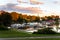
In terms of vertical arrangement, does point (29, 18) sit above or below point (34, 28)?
above

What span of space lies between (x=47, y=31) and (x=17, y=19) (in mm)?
3694

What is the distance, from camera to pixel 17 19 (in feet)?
63.0

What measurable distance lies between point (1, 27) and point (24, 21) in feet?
9.66

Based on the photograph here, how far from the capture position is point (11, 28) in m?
19.3

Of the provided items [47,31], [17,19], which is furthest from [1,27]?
[47,31]

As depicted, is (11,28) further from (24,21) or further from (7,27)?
(24,21)

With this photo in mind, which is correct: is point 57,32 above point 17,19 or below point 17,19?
below

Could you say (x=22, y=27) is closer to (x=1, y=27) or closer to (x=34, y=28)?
(x=34, y=28)

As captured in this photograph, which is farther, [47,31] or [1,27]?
[1,27]

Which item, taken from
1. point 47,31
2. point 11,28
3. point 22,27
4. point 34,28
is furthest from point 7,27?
point 47,31

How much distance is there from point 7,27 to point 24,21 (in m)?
2.11

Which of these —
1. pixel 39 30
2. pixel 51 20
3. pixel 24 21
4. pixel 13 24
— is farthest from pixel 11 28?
pixel 51 20

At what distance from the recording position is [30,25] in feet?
63.3

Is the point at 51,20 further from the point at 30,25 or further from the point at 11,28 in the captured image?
the point at 11,28
